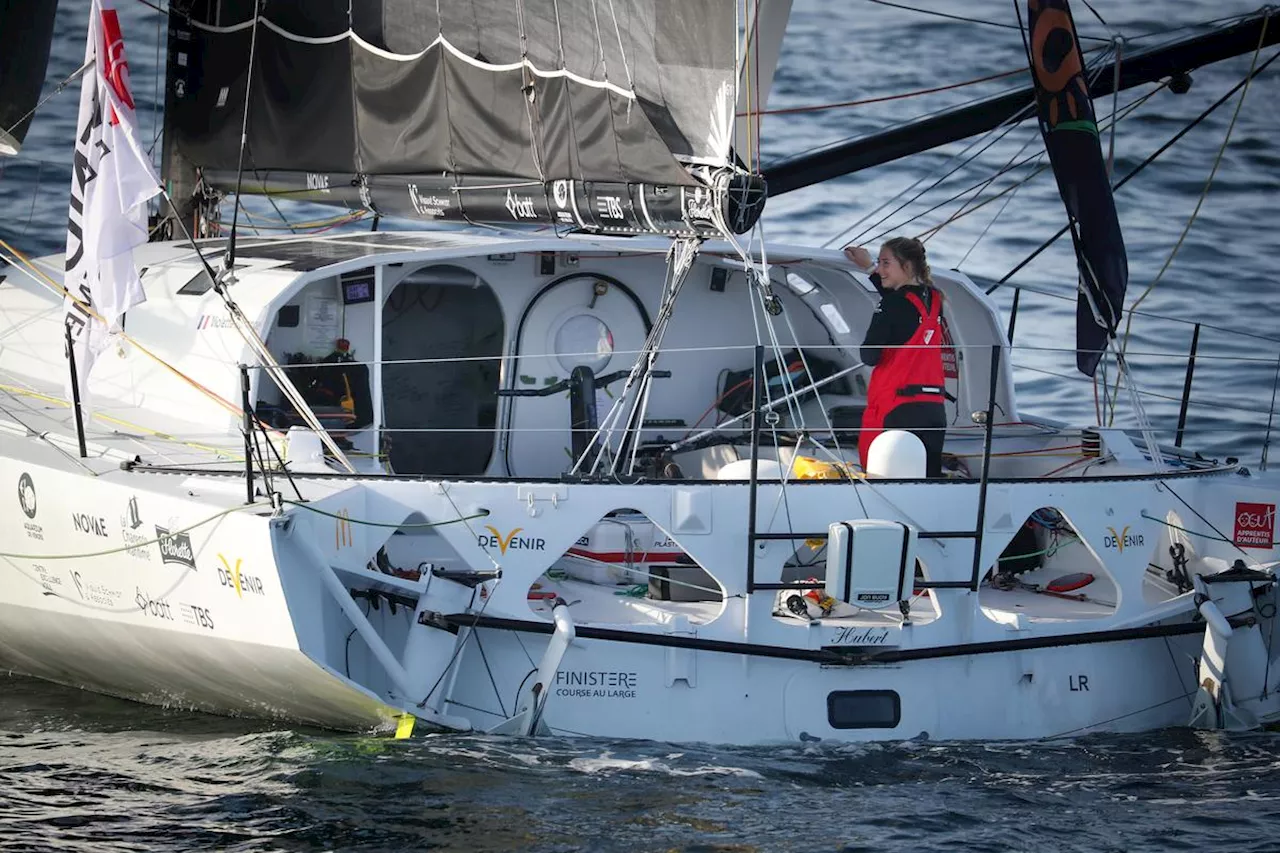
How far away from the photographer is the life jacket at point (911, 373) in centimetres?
888

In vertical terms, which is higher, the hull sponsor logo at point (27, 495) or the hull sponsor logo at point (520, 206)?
the hull sponsor logo at point (520, 206)

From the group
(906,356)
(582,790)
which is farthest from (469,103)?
(582,790)

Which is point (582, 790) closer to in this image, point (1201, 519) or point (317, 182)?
point (1201, 519)

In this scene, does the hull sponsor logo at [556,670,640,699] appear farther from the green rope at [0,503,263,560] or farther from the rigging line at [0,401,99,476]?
the rigging line at [0,401,99,476]

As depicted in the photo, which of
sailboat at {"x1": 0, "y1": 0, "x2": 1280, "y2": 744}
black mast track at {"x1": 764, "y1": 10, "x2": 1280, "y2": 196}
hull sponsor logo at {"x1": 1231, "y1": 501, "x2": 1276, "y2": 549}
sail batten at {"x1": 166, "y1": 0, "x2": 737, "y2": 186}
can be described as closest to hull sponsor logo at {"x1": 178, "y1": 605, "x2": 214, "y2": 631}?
sailboat at {"x1": 0, "y1": 0, "x2": 1280, "y2": 744}

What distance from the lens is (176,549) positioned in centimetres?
765

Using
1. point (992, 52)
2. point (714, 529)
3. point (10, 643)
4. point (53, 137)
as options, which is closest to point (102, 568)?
point (10, 643)

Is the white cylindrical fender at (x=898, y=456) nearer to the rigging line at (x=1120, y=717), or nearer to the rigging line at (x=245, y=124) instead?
the rigging line at (x=1120, y=717)

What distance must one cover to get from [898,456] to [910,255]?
1.16m

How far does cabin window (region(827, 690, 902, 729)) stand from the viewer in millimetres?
7922

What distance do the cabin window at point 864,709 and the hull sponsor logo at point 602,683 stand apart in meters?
0.89

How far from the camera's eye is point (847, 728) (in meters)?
7.92

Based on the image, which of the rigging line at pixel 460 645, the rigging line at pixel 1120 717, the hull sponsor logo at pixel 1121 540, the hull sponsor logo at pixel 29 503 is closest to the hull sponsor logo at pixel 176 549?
the hull sponsor logo at pixel 29 503

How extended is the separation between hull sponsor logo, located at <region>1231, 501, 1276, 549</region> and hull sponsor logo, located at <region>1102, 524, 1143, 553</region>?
62cm
